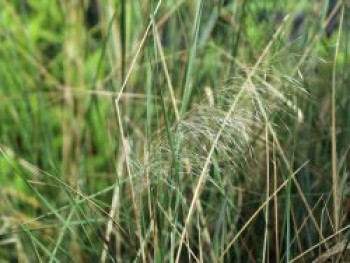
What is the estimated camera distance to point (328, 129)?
150cm

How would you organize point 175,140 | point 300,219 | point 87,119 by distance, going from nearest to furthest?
1. point 175,140
2. point 300,219
3. point 87,119

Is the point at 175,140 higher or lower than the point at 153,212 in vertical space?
higher

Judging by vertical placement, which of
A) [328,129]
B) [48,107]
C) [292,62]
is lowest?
[48,107]

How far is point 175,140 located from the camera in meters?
1.12

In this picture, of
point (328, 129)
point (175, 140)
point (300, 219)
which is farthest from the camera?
point (328, 129)

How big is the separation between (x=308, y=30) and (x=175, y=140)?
635 mm

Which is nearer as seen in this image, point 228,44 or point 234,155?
point 234,155

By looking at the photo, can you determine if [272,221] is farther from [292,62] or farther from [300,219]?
[292,62]

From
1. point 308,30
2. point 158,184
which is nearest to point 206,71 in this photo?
point 308,30

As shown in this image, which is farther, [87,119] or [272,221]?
[87,119]

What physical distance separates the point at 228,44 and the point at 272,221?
467 mm

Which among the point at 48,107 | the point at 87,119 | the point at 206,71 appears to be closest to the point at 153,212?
the point at 206,71

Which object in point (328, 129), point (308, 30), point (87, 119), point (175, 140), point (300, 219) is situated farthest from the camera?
point (87, 119)

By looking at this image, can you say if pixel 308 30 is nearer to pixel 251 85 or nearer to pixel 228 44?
pixel 228 44
